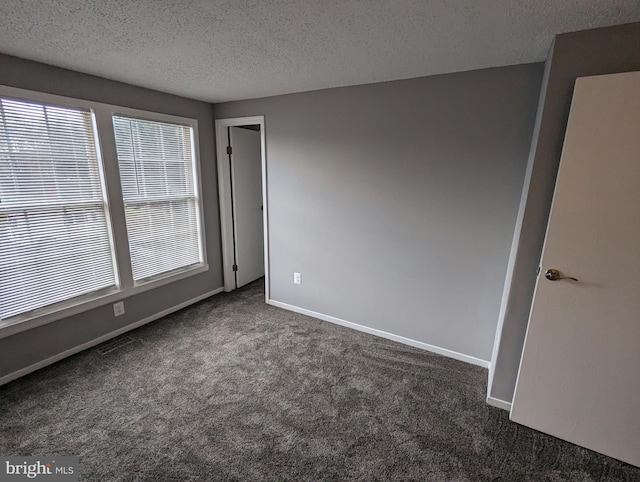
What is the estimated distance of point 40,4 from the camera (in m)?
1.32

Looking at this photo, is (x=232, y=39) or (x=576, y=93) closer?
(x=576, y=93)

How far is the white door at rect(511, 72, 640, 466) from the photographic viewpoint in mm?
1414

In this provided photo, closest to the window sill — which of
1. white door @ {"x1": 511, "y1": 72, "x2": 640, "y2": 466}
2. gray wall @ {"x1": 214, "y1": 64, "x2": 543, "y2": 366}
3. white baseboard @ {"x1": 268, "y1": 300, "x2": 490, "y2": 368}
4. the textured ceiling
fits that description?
white baseboard @ {"x1": 268, "y1": 300, "x2": 490, "y2": 368}

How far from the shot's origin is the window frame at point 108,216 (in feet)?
6.88

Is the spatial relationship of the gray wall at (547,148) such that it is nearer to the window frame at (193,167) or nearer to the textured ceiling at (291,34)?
the textured ceiling at (291,34)

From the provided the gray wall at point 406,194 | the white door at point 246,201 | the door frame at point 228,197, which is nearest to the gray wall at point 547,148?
the gray wall at point 406,194

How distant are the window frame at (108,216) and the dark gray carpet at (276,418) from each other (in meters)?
0.42

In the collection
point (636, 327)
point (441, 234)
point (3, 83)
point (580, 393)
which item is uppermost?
point (3, 83)

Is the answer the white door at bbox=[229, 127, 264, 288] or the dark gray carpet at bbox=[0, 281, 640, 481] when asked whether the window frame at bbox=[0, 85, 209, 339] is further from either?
the white door at bbox=[229, 127, 264, 288]

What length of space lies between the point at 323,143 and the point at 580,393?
2.55 metres

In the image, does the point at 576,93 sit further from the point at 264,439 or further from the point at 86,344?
the point at 86,344

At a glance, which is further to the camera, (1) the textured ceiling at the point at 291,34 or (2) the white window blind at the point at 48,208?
(2) the white window blind at the point at 48,208

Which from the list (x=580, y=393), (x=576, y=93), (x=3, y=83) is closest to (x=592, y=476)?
(x=580, y=393)

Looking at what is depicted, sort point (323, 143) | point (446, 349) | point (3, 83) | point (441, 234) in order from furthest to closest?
point (323, 143) < point (446, 349) < point (441, 234) < point (3, 83)
